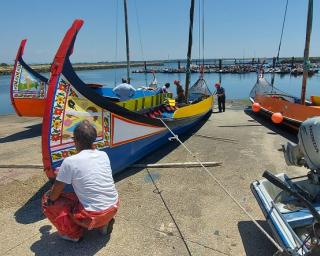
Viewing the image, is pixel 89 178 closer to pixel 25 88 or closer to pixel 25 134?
pixel 25 134

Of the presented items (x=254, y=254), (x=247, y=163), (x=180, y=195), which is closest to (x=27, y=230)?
(x=180, y=195)

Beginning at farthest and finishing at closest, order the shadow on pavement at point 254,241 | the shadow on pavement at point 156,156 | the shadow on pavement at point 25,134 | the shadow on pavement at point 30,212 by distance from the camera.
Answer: the shadow on pavement at point 25,134 → the shadow on pavement at point 156,156 → the shadow on pavement at point 30,212 → the shadow on pavement at point 254,241

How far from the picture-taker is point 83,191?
12.8 feet

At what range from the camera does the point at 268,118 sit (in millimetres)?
12781

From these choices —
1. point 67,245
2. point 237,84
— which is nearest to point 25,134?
point 67,245

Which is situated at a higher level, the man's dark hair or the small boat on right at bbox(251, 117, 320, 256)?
the man's dark hair

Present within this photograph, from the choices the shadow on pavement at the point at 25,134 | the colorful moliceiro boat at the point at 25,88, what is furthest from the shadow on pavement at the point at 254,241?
the colorful moliceiro boat at the point at 25,88

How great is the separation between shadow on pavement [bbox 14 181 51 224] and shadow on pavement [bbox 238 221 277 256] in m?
3.00

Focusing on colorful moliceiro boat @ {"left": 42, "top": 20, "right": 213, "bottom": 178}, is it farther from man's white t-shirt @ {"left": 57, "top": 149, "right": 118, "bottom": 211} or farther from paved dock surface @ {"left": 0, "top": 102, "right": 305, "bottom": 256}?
man's white t-shirt @ {"left": 57, "top": 149, "right": 118, "bottom": 211}

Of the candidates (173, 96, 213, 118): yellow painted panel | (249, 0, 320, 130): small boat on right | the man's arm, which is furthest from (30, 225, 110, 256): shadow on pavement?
(173, 96, 213, 118): yellow painted panel

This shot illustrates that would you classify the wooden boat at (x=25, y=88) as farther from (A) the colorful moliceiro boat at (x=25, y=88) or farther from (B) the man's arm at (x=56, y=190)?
(B) the man's arm at (x=56, y=190)

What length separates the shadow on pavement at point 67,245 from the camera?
4.07 metres

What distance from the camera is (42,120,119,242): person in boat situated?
3.87m

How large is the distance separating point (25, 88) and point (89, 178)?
790cm
